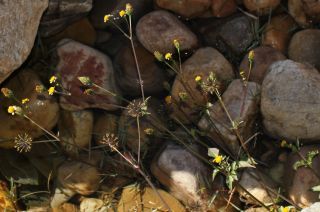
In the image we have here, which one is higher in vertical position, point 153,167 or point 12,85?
point 12,85

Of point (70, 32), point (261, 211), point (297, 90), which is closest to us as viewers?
point (297, 90)

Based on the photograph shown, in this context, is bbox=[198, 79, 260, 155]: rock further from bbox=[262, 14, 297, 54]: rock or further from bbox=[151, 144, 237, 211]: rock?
bbox=[262, 14, 297, 54]: rock

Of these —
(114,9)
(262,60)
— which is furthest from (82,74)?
(262,60)

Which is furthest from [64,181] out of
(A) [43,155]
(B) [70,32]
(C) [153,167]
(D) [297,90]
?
(D) [297,90]

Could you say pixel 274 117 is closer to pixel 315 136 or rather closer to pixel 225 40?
pixel 315 136

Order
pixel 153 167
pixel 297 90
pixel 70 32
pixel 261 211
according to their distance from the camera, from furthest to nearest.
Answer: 1. pixel 70 32
2. pixel 153 167
3. pixel 261 211
4. pixel 297 90

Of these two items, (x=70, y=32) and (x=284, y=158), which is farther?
(x=70, y=32)

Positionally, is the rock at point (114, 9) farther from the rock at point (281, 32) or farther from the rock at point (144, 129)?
the rock at point (281, 32)
